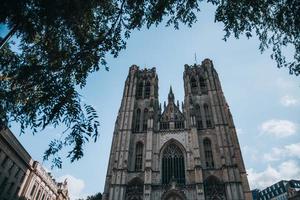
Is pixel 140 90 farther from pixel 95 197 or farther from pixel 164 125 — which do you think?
pixel 95 197

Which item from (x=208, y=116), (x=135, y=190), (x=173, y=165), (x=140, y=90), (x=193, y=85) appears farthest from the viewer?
(x=140, y=90)

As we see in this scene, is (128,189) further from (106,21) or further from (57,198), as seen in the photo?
(106,21)

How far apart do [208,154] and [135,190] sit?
449 inches

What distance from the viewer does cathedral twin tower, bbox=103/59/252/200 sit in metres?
29.1

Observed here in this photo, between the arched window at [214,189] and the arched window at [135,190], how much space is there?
8.20 m

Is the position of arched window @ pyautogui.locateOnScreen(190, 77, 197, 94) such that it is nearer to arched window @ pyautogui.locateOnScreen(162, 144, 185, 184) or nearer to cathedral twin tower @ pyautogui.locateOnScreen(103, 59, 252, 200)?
cathedral twin tower @ pyautogui.locateOnScreen(103, 59, 252, 200)

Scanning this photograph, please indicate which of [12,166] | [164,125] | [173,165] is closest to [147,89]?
[164,125]

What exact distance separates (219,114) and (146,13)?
31.8 m

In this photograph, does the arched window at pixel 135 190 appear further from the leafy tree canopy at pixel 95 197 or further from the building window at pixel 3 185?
the leafy tree canopy at pixel 95 197

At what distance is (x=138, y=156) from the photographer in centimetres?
3450

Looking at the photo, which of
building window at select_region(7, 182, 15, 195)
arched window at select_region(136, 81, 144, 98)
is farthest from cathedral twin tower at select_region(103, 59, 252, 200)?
building window at select_region(7, 182, 15, 195)

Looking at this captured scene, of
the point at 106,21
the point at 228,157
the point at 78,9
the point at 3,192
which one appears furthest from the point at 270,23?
the point at 228,157

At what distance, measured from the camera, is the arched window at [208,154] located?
32.1 m

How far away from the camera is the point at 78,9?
5.03m
